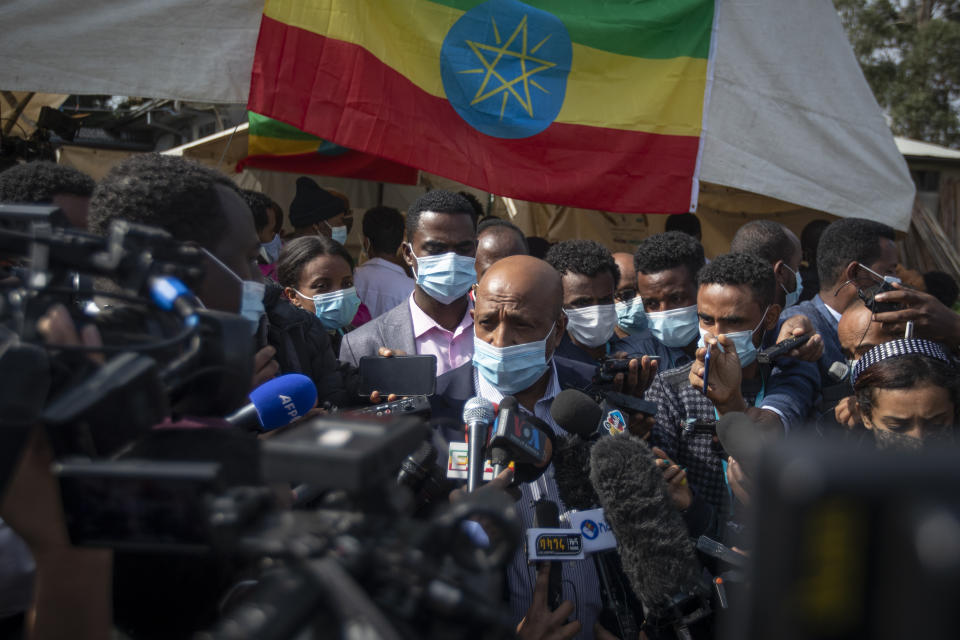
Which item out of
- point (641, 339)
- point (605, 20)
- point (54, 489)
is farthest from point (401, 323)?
point (605, 20)

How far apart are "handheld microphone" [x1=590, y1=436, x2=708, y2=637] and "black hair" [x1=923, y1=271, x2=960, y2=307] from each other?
5.77 m

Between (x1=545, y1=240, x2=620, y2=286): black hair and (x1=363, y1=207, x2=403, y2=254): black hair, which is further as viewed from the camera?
(x1=363, y1=207, x2=403, y2=254): black hair

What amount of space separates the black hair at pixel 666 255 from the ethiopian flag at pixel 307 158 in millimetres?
2614

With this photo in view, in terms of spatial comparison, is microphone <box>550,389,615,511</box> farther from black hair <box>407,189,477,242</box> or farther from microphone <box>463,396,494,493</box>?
black hair <box>407,189,477,242</box>

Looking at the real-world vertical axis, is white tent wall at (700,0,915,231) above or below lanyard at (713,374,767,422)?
above

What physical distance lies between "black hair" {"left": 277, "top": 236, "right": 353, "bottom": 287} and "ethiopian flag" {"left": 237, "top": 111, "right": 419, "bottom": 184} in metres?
1.07

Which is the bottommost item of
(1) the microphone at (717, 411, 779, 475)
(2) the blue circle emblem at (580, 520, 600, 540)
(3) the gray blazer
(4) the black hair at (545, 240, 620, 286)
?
(2) the blue circle emblem at (580, 520, 600, 540)

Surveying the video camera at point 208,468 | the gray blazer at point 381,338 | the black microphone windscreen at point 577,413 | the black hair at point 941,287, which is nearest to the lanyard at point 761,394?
the black microphone windscreen at point 577,413

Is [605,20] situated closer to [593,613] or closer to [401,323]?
[401,323]

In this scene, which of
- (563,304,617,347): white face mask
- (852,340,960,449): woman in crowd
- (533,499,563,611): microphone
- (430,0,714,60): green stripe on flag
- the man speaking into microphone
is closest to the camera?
(533,499,563,611): microphone

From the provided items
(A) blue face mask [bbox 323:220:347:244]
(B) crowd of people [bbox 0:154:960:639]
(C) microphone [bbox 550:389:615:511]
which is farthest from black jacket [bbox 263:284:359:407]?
(A) blue face mask [bbox 323:220:347:244]

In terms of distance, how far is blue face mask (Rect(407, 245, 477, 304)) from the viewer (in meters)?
3.82

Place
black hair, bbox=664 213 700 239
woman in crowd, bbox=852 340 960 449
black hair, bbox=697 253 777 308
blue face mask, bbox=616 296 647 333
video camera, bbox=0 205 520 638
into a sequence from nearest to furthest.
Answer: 1. video camera, bbox=0 205 520 638
2. woman in crowd, bbox=852 340 960 449
3. black hair, bbox=697 253 777 308
4. blue face mask, bbox=616 296 647 333
5. black hair, bbox=664 213 700 239

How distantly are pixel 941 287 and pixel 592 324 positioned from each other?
179 inches
